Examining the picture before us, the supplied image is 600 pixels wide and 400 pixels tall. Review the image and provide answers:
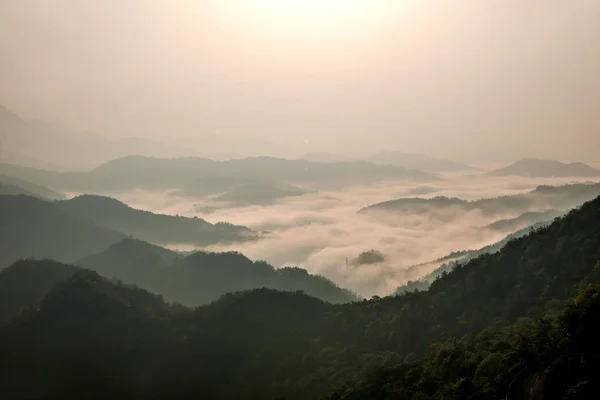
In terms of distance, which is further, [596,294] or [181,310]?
[181,310]

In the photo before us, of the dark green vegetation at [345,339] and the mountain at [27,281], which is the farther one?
the mountain at [27,281]

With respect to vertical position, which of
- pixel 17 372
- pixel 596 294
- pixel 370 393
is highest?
pixel 596 294

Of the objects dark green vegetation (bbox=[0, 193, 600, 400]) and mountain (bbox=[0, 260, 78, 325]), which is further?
mountain (bbox=[0, 260, 78, 325])

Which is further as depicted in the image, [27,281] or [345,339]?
[27,281]

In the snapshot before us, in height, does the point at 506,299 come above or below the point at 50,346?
above

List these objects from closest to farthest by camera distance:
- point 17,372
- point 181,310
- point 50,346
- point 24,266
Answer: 1. point 17,372
2. point 50,346
3. point 181,310
4. point 24,266

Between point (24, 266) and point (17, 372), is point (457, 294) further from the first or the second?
point (24, 266)

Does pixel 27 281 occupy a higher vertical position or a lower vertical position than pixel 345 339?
higher

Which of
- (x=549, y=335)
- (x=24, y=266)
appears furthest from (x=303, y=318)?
(x=24, y=266)
